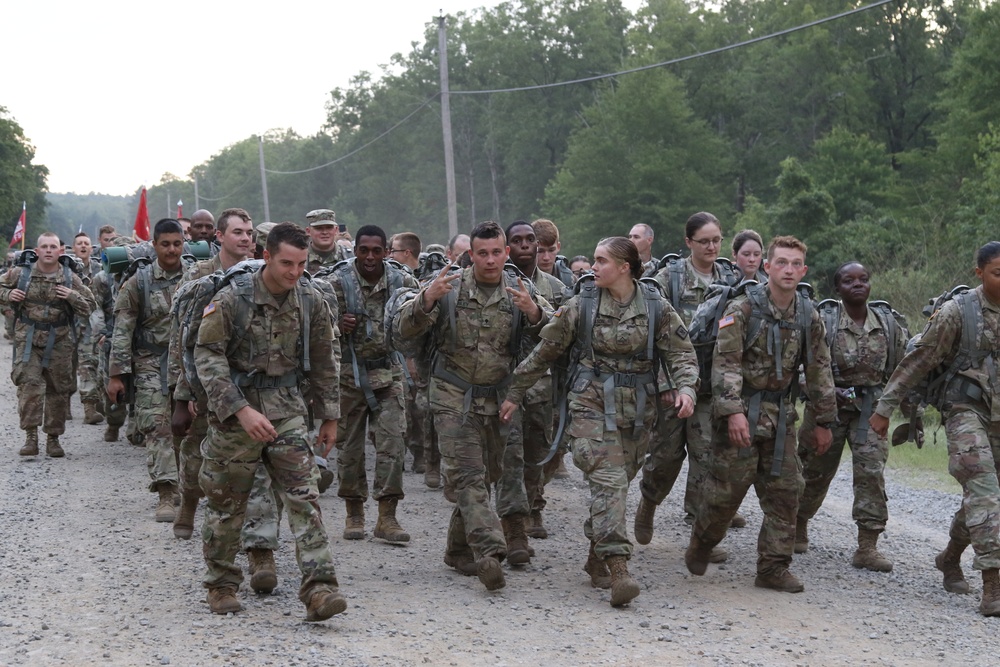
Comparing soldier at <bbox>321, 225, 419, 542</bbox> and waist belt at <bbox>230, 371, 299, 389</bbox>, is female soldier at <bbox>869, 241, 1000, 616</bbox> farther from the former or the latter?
waist belt at <bbox>230, 371, 299, 389</bbox>

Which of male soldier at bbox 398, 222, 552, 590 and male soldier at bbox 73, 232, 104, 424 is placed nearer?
male soldier at bbox 398, 222, 552, 590

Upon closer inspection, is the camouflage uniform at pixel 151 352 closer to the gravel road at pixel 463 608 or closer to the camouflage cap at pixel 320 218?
the gravel road at pixel 463 608

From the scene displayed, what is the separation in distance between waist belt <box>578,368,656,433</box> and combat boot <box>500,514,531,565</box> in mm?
1276

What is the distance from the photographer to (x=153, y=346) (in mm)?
10070

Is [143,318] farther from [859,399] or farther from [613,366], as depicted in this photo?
[859,399]

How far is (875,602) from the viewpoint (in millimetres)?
7664

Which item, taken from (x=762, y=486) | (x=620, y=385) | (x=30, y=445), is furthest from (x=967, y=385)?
(x=30, y=445)

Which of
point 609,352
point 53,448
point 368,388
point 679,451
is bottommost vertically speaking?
point 53,448

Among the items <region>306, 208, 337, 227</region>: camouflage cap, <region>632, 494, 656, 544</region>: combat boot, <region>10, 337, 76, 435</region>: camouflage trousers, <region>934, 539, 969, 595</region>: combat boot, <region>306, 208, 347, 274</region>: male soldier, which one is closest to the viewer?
<region>934, 539, 969, 595</region>: combat boot

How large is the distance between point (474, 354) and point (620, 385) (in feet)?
3.16

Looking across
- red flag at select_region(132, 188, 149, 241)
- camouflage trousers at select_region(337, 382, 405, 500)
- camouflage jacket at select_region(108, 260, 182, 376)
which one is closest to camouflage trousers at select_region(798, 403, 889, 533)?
camouflage trousers at select_region(337, 382, 405, 500)

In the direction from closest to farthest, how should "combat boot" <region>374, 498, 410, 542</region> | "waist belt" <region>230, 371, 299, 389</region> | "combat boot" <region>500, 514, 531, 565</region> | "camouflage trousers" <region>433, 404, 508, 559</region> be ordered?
"waist belt" <region>230, 371, 299, 389</region>, "camouflage trousers" <region>433, 404, 508, 559</region>, "combat boot" <region>500, 514, 531, 565</region>, "combat boot" <region>374, 498, 410, 542</region>

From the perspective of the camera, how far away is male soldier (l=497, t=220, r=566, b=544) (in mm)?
8250

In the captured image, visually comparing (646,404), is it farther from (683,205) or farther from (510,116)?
(510,116)
